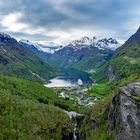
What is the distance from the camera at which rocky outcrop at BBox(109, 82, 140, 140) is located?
112 meters

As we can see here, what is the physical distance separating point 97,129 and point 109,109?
31.1 ft

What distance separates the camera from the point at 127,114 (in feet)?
376

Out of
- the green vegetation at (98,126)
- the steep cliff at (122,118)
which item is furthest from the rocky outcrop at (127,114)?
the green vegetation at (98,126)

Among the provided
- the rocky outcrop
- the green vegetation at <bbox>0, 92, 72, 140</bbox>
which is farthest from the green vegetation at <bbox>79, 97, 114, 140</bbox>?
the green vegetation at <bbox>0, 92, 72, 140</bbox>

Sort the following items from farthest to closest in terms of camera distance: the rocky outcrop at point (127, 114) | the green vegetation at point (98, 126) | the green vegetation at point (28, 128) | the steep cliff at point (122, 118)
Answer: the green vegetation at point (28, 128) < the green vegetation at point (98, 126) < the steep cliff at point (122, 118) < the rocky outcrop at point (127, 114)

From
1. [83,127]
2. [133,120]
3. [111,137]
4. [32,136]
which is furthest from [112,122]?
[32,136]

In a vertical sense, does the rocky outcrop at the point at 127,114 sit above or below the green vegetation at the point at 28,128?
above

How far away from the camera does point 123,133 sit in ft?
376

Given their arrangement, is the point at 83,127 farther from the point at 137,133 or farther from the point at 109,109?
the point at 137,133

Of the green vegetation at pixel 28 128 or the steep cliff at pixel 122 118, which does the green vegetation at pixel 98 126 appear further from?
the green vegetation at pixel 28 128

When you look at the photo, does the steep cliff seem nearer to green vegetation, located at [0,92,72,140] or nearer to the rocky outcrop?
the rocky outcrop

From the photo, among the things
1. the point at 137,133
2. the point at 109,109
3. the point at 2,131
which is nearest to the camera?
the point at 137,133

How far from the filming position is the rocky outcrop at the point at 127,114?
112 metres

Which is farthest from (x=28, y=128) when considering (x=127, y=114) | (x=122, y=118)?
(x=127, y=114)
